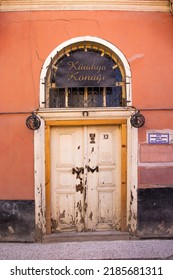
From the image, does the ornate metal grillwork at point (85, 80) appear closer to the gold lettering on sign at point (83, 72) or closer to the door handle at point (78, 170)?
the gold lettering on sign at point (83, 72)

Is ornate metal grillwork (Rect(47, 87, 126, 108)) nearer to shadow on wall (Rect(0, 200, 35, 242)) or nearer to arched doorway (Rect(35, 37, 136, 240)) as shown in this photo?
arched doorway (Rect(35, 37, 136, 240))

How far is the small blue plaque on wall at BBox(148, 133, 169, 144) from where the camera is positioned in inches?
205

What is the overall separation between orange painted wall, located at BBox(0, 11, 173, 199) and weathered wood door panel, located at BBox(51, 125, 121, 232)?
20.3 inches

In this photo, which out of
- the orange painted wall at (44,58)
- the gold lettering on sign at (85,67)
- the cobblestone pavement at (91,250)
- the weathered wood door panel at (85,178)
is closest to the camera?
the cobblestone pavement at (91,250)

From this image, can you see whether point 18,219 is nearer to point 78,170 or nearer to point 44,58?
point 78,170

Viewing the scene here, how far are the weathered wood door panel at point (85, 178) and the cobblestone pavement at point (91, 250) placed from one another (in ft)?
1.60

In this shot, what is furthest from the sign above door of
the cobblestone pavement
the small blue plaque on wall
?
the cobblestone pavement

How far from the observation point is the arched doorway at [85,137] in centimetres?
520

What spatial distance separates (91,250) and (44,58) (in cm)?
338

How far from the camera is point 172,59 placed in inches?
204

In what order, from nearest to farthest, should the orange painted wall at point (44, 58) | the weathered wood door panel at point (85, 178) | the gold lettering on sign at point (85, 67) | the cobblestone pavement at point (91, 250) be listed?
1. the cobblestone pavement at point (91, 250)
2. the orange painted wall at point (44, 58)
3. the gold lettering on sign at point (85, 67)
4. the weathered wood door panel at point (85, 178)

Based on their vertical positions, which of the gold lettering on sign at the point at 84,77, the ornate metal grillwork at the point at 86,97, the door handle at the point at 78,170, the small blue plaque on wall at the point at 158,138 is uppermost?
the gold lettering on sign at the point at 84,77

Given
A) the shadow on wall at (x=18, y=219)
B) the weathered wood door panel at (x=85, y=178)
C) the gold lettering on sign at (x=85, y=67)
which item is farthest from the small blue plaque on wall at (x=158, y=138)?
the shadow on wall at (x=18, y=219)

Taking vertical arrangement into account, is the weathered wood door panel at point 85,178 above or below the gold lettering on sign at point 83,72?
below
